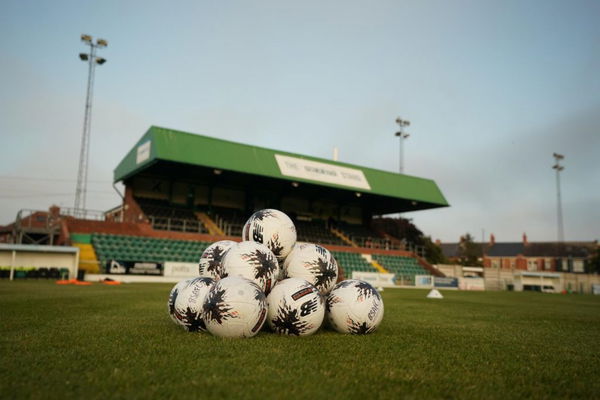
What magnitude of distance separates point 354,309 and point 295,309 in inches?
40.5

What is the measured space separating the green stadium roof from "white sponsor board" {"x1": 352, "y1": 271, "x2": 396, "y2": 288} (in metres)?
7.01

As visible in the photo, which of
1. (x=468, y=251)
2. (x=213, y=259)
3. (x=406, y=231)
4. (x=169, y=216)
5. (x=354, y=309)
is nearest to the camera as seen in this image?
(x=354, y=309)

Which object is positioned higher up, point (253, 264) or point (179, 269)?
point (253, 264)

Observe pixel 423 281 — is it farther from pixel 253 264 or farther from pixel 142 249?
pixel 253 264

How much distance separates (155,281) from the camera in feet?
90.0

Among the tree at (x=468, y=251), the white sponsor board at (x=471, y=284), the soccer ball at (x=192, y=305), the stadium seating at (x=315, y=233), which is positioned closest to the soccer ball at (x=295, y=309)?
the soccer ball at (x=192, y=305)

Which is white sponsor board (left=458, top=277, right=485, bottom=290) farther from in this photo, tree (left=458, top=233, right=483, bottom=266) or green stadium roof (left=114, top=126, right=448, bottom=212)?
tree (left=458, top=233, right=483, bottom=266)

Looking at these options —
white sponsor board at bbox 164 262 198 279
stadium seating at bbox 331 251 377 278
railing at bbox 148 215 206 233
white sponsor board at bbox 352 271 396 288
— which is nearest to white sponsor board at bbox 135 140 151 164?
railing at bbox 148 215 206 233

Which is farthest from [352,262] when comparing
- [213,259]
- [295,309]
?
[295,309]

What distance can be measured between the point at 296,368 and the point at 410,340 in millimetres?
2955

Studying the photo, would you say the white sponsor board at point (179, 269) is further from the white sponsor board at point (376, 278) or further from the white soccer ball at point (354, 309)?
the white soccer ball at point (354, 309)

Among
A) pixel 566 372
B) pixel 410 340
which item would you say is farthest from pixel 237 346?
pixel 566 372

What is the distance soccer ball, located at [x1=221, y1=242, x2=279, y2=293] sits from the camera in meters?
6.84

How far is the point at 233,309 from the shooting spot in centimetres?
612
